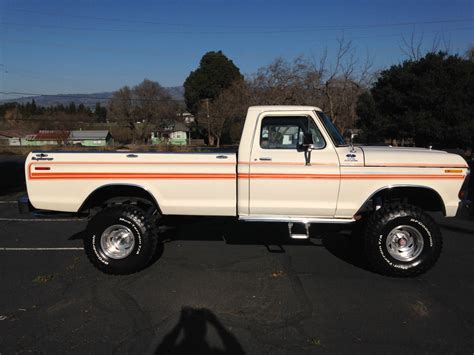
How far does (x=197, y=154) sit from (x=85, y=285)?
2.17 m

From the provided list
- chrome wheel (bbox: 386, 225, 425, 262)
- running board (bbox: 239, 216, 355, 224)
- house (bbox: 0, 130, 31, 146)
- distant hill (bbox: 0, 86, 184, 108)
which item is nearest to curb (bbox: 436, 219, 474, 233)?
chrome wheel (bbox: 386, 225, 425, 262)

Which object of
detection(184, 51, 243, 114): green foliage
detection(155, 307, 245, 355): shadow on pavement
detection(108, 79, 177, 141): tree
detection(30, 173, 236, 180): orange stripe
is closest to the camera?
detection(155, 307, 245, 355): shadow on pavement

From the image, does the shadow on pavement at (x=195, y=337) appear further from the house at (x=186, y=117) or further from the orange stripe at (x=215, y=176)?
the house at (x=186, y=117)

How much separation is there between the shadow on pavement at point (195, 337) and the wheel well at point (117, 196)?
185 centimetres

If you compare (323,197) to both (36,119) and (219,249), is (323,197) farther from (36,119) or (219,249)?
(36,119)

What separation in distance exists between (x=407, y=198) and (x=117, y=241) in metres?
4.06

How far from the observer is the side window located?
219 inches

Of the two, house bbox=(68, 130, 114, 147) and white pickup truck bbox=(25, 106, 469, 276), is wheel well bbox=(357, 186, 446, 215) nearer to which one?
white pickup truck bbox=(25, 106, 469, 276)

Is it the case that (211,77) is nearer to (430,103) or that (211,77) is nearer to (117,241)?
(430,103)

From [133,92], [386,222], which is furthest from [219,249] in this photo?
[133,92]

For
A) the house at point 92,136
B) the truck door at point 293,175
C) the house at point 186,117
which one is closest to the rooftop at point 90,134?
the house at point 92,136

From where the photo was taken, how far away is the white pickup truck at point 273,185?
210 inches

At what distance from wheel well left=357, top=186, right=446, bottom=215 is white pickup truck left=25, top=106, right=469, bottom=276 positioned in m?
0.02

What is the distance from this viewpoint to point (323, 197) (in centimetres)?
545
